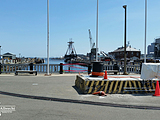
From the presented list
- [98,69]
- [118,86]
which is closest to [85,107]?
[118,86]

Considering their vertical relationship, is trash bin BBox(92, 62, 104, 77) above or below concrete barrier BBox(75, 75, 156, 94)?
above

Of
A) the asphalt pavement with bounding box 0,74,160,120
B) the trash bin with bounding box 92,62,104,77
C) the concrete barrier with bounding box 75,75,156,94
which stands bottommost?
the asphalt pavement with bounding box 0,74,160,120

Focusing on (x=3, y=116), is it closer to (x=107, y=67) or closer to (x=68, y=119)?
(x=68, y=119)

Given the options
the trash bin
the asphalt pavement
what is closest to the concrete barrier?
the asphalt pavement

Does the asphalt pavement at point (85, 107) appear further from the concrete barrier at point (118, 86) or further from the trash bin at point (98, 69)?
the trash bin at point (98, 69)

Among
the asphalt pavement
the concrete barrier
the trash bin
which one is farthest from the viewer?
the trash bin

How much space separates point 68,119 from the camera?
18.4 feet

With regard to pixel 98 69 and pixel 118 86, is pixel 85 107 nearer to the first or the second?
pixel 118 86

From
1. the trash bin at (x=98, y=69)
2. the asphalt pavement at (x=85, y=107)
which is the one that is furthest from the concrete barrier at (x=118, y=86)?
the trash bin at (x=98, y=69)

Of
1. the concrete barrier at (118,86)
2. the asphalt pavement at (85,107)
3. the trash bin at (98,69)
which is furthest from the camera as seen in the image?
the trash bin at (98,69)

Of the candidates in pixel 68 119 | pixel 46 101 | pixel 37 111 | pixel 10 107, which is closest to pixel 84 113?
pixel 68 119

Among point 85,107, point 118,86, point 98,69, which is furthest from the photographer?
point 98,69

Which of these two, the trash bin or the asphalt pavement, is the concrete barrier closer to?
the asphalt pavement

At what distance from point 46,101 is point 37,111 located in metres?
1.61
